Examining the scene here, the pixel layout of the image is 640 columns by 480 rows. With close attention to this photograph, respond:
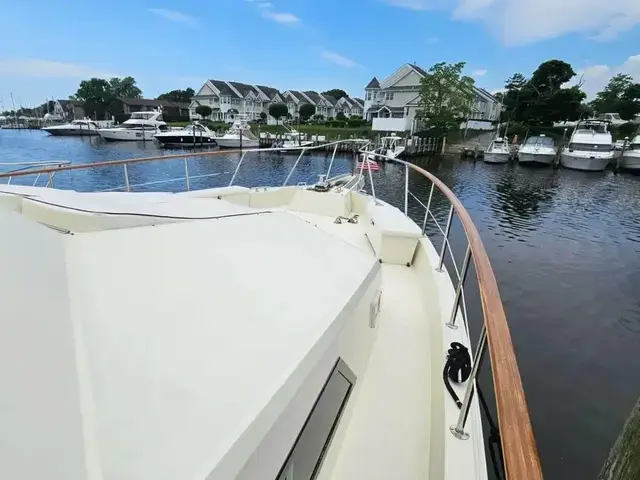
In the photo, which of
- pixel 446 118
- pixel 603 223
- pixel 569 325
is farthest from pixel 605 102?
pixel 569 325

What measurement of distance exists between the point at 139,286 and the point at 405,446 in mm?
1423

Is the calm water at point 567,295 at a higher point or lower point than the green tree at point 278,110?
lower

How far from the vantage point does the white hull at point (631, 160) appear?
25297 millimetres

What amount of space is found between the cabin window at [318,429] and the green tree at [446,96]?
1583 inches

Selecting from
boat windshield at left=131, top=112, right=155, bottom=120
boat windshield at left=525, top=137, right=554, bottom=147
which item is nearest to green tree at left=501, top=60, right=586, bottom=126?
boat windshield at left=525, top=137, right=554, bottom=147

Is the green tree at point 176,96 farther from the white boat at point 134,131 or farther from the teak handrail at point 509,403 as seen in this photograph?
the teak handrail at point 509,403

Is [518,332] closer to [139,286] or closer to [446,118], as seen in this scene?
[139,286]

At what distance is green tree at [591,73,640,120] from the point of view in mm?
42169

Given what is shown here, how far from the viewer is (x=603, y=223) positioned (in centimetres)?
1263

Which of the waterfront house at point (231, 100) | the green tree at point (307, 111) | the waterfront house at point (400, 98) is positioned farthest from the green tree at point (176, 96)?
the waterfront house at point (400, 98)

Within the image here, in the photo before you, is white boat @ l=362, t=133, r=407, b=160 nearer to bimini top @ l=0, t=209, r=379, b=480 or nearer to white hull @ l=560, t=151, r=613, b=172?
white hull @ l=560, t=151, r=613, b=172

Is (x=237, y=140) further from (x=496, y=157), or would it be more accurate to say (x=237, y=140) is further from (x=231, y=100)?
(x=231, y=100)

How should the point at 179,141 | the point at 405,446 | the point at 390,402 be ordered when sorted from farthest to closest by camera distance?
the point at 179,141 < the point at 390,402 < the point at 405,446

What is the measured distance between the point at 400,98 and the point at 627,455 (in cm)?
4880
